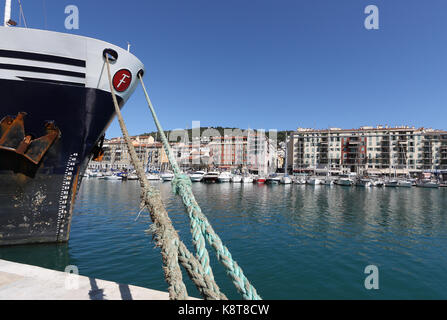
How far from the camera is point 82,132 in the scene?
8828 millimetres

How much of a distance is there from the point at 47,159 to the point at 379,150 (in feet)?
373

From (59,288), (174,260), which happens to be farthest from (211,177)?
(174,260)

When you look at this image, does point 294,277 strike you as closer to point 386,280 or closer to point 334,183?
point 386,280

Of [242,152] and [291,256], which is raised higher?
[242,152]

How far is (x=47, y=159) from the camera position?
8570mm

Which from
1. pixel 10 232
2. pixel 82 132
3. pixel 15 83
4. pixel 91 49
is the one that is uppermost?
pixel 91 49

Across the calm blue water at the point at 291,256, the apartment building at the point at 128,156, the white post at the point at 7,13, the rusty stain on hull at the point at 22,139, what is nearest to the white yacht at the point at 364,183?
the calm blue water at the point at 291,256

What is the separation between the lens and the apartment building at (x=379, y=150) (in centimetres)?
9475

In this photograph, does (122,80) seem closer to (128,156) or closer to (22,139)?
(22,139)

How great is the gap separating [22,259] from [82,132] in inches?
189

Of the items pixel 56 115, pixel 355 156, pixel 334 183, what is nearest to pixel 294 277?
pixel 56 115

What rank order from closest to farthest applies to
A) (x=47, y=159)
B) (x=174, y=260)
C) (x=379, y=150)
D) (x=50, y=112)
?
(x=174, y=260) → (x=50, y=112) → (x=47, y=159) → (x=379, y=150)

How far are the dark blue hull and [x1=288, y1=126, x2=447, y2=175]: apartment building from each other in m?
94.3

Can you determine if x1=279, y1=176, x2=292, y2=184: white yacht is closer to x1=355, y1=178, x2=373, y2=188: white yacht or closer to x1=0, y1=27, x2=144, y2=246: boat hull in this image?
x1=355, y1=178, x2=373, y2=188: white yacht
